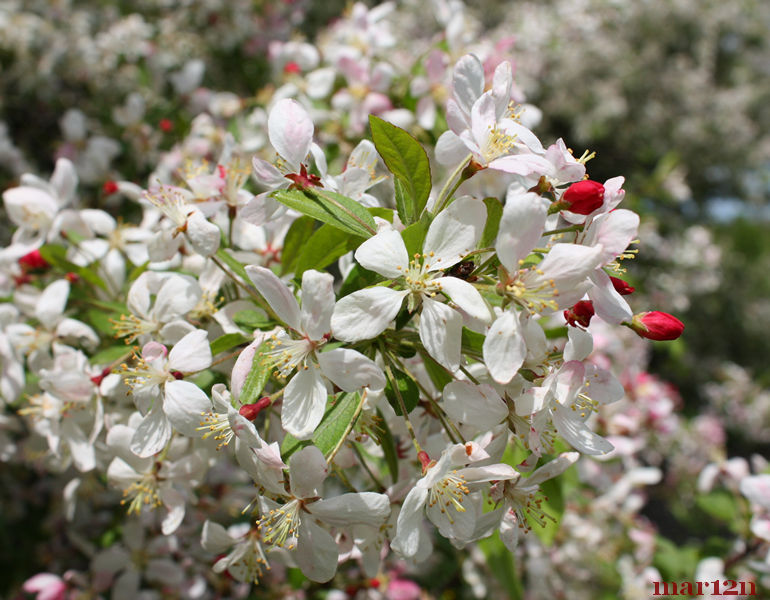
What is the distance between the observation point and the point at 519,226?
2.58 feet

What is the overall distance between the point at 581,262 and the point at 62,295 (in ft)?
3.82

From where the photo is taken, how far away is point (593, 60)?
204 inches

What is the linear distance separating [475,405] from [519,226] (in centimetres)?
29

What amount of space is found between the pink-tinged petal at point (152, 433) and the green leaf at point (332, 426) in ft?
0.80

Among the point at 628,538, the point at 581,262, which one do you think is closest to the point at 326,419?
the point at 581,262

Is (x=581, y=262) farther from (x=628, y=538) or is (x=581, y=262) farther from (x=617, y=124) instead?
(x=617, y=124)

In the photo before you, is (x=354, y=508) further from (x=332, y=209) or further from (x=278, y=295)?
(x=332, y=209)

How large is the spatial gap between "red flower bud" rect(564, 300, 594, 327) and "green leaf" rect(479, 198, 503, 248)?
17 centimetres

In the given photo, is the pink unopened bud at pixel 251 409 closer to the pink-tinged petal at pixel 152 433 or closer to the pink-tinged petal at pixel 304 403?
the pink-tinged petal at pixel 304 403

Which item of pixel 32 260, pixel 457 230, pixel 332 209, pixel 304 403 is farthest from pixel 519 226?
pixel 32 260

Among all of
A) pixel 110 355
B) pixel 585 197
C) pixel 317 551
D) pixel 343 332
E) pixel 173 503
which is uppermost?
pixel 585 197

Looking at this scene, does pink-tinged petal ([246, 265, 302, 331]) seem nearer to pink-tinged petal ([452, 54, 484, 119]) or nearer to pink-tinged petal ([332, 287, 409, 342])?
pink-tinged petal ([332, 287, 409, 342])

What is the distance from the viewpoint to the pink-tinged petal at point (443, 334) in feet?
2.71

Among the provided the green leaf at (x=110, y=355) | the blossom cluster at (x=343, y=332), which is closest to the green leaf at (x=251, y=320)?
the blossom cluster at (x=343, y=332)
